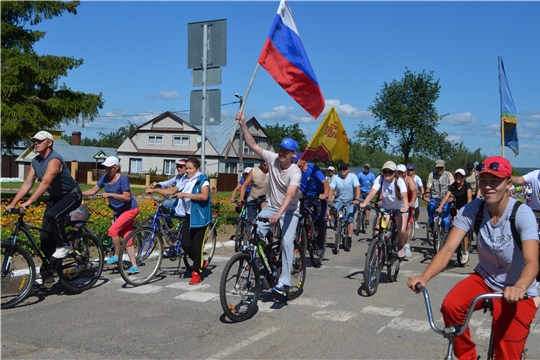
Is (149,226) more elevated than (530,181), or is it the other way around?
(530,181)

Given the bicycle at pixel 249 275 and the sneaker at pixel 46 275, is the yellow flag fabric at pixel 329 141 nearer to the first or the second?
the bicycle at pixel 249 275

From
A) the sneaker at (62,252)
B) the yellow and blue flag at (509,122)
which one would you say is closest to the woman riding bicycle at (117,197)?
the sneaker at (62,252)

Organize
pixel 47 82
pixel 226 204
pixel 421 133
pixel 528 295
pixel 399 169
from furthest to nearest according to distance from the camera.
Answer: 1. pixel 421 133
2. pixel 47 82
3. pixel 226 204
4. pixel 399 169
5. pixel 528 295

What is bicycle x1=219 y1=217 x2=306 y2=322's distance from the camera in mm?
6422

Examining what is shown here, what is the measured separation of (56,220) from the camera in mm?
7500

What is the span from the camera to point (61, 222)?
759 cm

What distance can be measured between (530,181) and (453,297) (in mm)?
4602

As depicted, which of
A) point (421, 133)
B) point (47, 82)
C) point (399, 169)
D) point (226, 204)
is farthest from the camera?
point (421, 133)

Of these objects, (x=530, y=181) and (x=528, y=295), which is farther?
(x=530, y=181)

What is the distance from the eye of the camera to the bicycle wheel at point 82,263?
787 cm

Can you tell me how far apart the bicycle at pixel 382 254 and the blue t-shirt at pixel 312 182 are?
164cm

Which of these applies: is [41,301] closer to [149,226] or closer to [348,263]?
[149,226]

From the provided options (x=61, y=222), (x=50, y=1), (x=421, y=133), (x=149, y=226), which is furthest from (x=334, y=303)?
(x=421, y=133)

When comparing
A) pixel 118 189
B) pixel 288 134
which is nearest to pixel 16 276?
pixel 118 189
